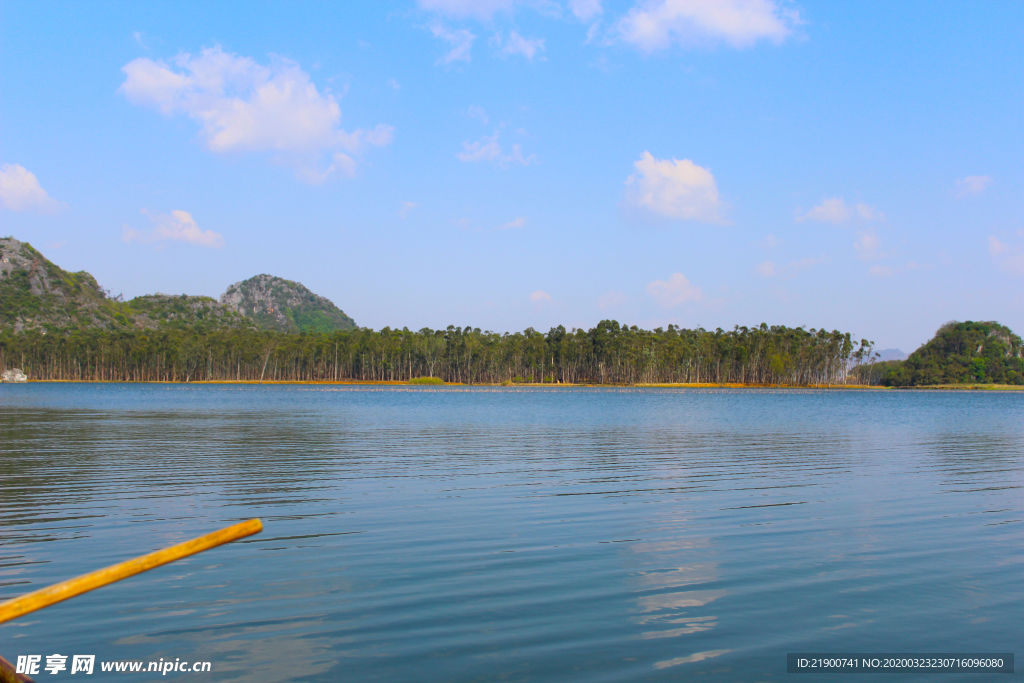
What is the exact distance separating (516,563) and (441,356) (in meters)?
169

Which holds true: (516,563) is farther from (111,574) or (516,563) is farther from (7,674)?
(7,674)

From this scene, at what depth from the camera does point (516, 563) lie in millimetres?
9914

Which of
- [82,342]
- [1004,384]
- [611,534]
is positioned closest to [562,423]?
[611,534]

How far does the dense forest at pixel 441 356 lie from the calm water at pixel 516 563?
15357 cm

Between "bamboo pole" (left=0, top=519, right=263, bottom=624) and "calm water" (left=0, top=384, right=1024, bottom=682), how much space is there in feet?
7.18

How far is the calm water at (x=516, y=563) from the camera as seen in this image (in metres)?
6.82

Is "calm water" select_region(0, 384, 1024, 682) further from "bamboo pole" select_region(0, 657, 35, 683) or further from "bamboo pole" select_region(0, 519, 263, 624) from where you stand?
"bamboo pole" select_region(0, 519, 263, 624)

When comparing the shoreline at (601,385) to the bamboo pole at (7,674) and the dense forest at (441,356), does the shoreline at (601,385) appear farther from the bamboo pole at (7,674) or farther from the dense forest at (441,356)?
the bamboo pole at (7,674)

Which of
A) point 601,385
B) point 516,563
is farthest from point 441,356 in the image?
point 516,563

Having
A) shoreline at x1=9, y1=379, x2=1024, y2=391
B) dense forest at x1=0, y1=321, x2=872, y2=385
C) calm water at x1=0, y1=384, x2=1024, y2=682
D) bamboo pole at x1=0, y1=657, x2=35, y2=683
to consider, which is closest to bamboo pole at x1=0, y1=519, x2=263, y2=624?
bamboo pole at x1=0, y1=657, x2=35, y2=683

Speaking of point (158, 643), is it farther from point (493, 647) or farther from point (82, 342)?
point (82, 342)

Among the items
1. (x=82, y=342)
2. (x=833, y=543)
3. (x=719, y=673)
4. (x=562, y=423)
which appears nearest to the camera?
(x=719, y=673)

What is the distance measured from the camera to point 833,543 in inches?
449

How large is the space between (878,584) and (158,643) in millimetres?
9352
